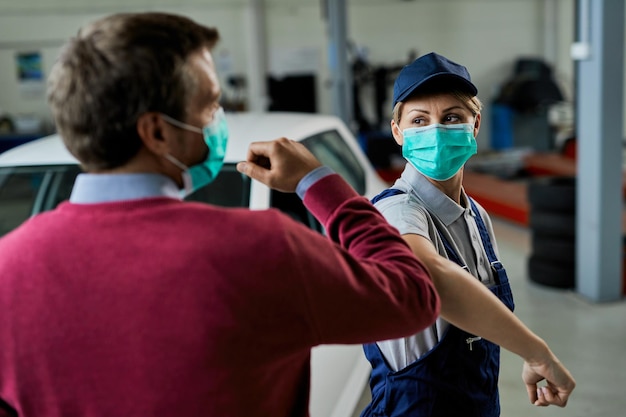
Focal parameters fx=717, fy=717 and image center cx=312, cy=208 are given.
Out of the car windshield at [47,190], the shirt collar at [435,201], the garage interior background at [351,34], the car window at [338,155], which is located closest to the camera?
the shirt collar at [435,201]

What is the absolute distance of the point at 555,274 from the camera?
190 inches

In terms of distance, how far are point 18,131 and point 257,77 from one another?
3988 mm

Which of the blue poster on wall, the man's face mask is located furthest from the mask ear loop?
the blue poster on wall

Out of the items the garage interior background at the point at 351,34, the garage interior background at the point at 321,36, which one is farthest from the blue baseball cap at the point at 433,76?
the garage interior background at the point at 351,34

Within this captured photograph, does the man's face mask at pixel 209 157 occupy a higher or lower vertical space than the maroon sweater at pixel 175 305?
higher

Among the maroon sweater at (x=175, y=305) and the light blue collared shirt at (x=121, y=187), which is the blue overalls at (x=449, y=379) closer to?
the maroon sweater at (x=175, y=305)

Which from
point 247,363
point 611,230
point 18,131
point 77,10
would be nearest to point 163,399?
point 247,363

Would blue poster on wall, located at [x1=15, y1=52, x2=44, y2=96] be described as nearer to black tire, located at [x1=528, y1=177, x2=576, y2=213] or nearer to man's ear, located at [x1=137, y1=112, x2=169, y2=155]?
black tire, located at [x1=528, y1=177, x2=576, y2=213]

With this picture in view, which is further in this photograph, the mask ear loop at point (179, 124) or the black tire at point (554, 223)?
the black tire at point (554, 223)

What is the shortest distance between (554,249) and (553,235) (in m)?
0.10

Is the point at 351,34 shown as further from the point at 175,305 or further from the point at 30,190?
the point at 175,305

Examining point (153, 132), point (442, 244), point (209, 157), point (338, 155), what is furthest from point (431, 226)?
point (338, 155)

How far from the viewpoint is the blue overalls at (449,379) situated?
125 cm

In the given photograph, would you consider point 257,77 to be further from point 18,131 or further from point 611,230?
point 611,230
